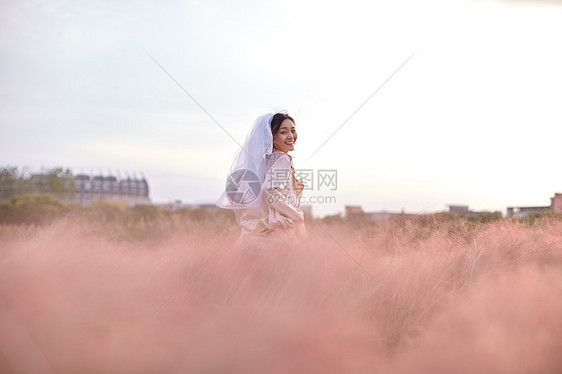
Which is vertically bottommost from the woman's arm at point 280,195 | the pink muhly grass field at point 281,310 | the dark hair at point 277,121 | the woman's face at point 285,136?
the pink muhly grass field at point 281,310

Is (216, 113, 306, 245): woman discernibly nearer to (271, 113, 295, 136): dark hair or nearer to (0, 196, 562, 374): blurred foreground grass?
(271, 113, 295, 136): dark hair

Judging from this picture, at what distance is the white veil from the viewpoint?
16.0ft

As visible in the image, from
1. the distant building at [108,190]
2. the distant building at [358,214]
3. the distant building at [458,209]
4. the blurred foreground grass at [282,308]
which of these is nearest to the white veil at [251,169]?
the blurred foreground grass at [282,308]

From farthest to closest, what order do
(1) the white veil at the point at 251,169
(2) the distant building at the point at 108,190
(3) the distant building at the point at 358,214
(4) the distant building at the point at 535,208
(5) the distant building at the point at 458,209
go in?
1. (2) the distant building at the point at 108,190
2. (3) the distant building at the point at 358,214
3. (5) the distant building at the point at 458,209
4. (4) the distant building at the point at 535,208
5. (1) the white veil at the point at 251,169

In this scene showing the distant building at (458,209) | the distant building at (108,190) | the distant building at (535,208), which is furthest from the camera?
the distant building at (108,190)

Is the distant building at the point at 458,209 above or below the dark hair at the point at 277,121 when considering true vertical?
below

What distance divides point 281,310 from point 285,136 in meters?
2.21

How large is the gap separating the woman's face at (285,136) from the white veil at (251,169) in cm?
Result: 17

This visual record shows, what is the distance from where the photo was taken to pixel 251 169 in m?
4.95

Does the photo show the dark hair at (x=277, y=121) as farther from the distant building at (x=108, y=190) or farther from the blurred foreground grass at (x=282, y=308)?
the distant building at (x=108, y=190)

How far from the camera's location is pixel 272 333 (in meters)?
3.24

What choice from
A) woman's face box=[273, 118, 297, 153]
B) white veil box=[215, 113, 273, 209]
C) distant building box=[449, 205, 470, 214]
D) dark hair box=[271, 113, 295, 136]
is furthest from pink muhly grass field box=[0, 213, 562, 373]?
distant building box=[449, 205, 470, 214]

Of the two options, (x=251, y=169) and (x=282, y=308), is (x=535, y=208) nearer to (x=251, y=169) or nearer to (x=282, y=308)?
(x=251, y=169)

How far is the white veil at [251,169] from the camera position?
16.0ft
